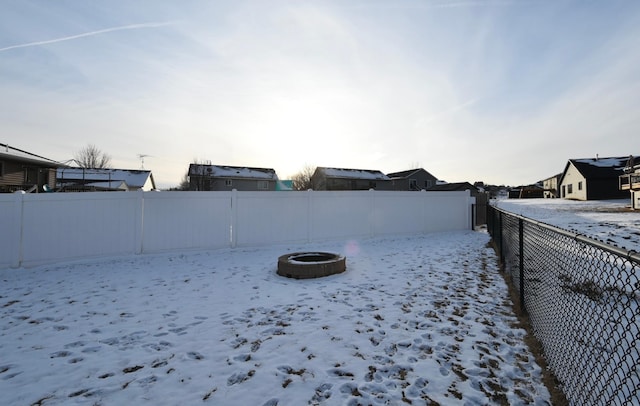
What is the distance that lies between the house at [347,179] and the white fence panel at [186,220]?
35336 millimetres

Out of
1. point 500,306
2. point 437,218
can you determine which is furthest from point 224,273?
point 437,218

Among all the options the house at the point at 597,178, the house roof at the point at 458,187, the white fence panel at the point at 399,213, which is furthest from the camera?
the house roof at the point at 458,187

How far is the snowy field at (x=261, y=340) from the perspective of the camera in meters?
2.55

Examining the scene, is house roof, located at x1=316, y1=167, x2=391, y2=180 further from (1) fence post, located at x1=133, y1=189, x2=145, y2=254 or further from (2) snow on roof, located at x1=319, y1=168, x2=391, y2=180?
(1) fence post, located at x1=133, y1=189, x2=145, y2=254

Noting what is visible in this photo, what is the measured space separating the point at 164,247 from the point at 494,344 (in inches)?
301

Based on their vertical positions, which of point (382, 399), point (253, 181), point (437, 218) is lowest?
point (382, 399)

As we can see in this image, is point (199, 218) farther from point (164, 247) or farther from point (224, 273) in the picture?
point (224, 273)

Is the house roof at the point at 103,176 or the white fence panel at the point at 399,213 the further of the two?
the house roof at the point at 103,176

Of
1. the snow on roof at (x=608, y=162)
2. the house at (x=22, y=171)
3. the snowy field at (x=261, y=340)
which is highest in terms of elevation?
the snow on roof at (x=608, y=162)

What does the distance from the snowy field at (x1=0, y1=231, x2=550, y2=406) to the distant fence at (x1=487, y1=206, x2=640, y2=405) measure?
0.29 m

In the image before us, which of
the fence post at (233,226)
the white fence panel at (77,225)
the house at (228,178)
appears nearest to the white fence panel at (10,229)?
the white fence panel at (77,225)

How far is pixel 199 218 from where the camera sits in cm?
834

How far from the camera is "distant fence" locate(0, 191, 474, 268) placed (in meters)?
6.67

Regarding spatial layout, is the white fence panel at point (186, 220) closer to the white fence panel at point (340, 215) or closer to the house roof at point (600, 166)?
the white fence panel at point (340, 215)
